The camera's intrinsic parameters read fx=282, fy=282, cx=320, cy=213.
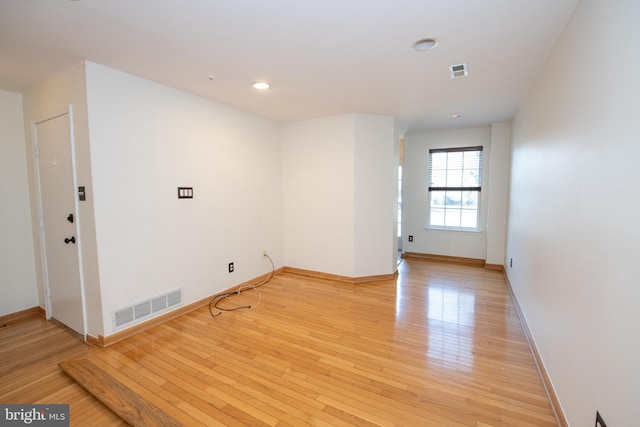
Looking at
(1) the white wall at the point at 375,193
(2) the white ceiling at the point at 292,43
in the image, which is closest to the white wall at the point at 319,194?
(1) the white wall at the point at 375,193

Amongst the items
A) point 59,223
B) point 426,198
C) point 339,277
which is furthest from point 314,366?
point 426,198

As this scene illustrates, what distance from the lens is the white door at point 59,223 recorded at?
2.61m

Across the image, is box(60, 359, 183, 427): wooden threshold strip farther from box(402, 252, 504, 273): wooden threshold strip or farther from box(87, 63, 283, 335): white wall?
box(402, 252, 504, 273): wooden threshold strip

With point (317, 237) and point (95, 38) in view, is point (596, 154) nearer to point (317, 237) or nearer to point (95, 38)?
point (95, 38)

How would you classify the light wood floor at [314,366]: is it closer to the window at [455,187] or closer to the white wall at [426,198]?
the white wall at [426,198]

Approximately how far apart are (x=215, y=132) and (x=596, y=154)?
347 centimetres

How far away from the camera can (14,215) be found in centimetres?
307

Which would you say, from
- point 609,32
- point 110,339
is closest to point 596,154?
point 609,32

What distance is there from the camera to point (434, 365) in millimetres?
2244

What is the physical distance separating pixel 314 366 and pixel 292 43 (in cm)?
248

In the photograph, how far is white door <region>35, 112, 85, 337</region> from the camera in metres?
2.61

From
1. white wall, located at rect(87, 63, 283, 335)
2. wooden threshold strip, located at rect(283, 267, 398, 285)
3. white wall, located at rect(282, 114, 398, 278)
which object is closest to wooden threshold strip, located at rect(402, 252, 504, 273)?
wooden threshold strip, located at rect(283, 267, 398, 285)

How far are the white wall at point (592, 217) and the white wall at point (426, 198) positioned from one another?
297cm

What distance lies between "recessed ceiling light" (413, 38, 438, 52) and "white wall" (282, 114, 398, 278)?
1.97 meters
